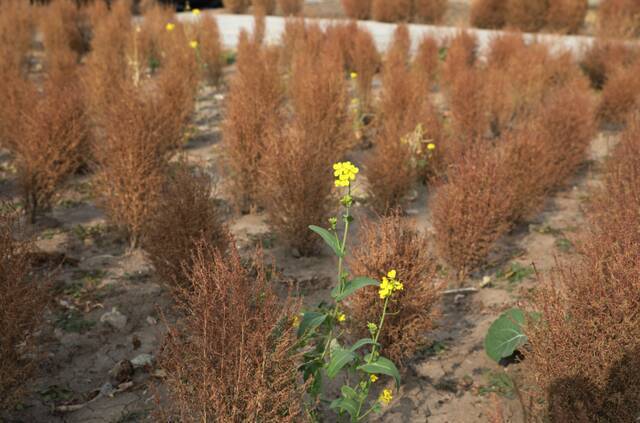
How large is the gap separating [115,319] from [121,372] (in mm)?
482

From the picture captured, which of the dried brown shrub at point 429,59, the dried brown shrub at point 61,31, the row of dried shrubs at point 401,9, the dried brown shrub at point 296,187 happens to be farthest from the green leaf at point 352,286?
the row of dried shrubs at point 401,9

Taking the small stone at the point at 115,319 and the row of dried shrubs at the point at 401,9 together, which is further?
the row of dried shrubs at the point at 401,9

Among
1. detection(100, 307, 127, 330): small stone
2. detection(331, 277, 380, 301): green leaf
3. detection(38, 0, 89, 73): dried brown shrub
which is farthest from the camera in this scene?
detection(38, 0, 89, 73): dried brown shrub

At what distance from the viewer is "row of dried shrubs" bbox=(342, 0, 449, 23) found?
473 inches

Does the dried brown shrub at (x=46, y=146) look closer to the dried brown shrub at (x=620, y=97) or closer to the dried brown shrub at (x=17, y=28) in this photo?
the dried brown shrub at (x=17, y=28)

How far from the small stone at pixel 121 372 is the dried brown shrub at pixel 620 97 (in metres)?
5.78

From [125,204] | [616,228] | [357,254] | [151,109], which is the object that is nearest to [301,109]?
[151,109]

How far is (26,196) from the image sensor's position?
4387 mm

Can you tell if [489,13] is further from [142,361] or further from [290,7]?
[142,361]

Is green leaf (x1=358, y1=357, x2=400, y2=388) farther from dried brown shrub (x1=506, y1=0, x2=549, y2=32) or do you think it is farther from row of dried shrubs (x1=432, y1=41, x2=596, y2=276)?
dried brown shrub (x1=506, y1=0, x2=549, y2=32)

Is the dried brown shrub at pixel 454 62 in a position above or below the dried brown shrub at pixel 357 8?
below

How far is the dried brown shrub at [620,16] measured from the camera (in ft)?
33.0

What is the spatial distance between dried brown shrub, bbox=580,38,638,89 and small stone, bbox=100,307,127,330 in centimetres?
A: 705

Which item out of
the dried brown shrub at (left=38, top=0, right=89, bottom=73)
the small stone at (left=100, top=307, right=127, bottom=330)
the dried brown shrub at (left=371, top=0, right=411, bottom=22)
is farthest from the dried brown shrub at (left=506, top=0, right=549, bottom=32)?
Answer: the small stone at (left=100, top=307, right=127, bottom=330)
